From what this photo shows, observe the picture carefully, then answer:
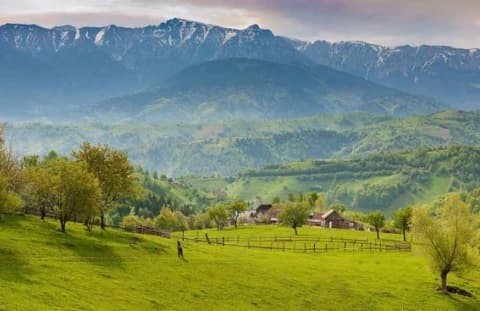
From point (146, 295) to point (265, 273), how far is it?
24.0 metres

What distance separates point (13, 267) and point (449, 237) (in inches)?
2284

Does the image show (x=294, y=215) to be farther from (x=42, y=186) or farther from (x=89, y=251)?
(x=89, y=251)

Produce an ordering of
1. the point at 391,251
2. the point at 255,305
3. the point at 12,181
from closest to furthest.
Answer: the point at 255,305, the point at 12,181, the point at 391,251

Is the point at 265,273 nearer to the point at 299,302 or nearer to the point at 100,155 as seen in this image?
the point at 299,302

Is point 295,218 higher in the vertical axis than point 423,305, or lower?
higher

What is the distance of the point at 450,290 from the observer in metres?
85.4

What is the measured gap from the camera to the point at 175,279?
7012 cm

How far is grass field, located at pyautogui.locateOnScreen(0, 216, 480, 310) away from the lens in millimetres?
56938

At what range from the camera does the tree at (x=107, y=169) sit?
93.9 m

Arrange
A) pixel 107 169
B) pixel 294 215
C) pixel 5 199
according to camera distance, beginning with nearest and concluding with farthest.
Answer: pixel 5 199
pixel 107 169
pixel 294 215

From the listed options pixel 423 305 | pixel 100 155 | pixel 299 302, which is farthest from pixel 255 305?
pixel 100 155

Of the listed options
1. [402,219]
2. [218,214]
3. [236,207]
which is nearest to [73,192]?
[402,219]

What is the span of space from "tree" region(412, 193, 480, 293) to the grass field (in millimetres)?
4463

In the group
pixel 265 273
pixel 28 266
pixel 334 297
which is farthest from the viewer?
pixel 265 273
